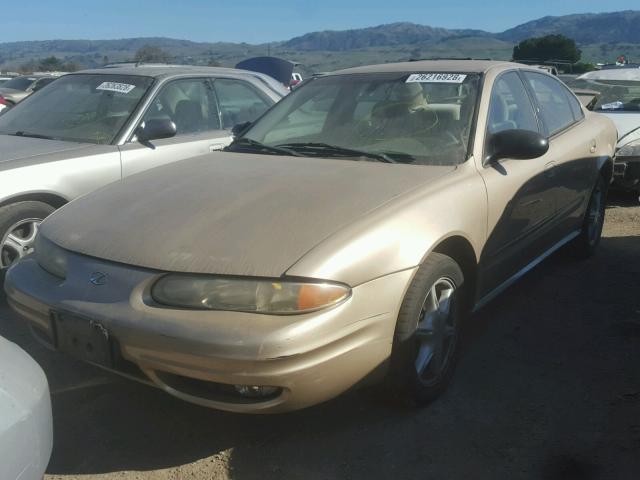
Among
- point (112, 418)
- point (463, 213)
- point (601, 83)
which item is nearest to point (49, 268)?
point (112, 418)

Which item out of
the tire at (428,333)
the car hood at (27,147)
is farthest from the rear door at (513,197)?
the car hood at (27,147)

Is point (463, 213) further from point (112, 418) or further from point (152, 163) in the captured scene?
point (152, 163)

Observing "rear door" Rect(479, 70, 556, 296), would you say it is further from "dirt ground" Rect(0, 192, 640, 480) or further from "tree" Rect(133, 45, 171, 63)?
"tree" Rect(133, 45, 171, 63)

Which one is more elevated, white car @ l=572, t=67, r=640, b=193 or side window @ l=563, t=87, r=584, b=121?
side window @ l=563, t=87, r=584, b=121

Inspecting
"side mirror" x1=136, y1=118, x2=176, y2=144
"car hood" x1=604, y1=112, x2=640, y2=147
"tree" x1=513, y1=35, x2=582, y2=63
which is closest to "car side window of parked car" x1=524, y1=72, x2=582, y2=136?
"side mirror" x1=136, y1=118, x2=176, y2=144

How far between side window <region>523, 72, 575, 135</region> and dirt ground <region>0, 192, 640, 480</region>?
1.40 meters

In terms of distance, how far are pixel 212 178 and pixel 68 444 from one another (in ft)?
4.39

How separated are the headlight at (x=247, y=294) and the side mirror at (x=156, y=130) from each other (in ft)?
8.20

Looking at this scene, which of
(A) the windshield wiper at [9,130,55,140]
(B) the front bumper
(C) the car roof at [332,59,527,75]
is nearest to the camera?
(B) the front bumper

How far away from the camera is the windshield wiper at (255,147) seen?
369 centimetres

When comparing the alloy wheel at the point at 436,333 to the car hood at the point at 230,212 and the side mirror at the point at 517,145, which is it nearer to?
the car hood at the point at 230,212

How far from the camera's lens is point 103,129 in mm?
4828

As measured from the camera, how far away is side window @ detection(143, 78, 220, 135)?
5090 mm

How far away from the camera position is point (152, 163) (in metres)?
4.75
